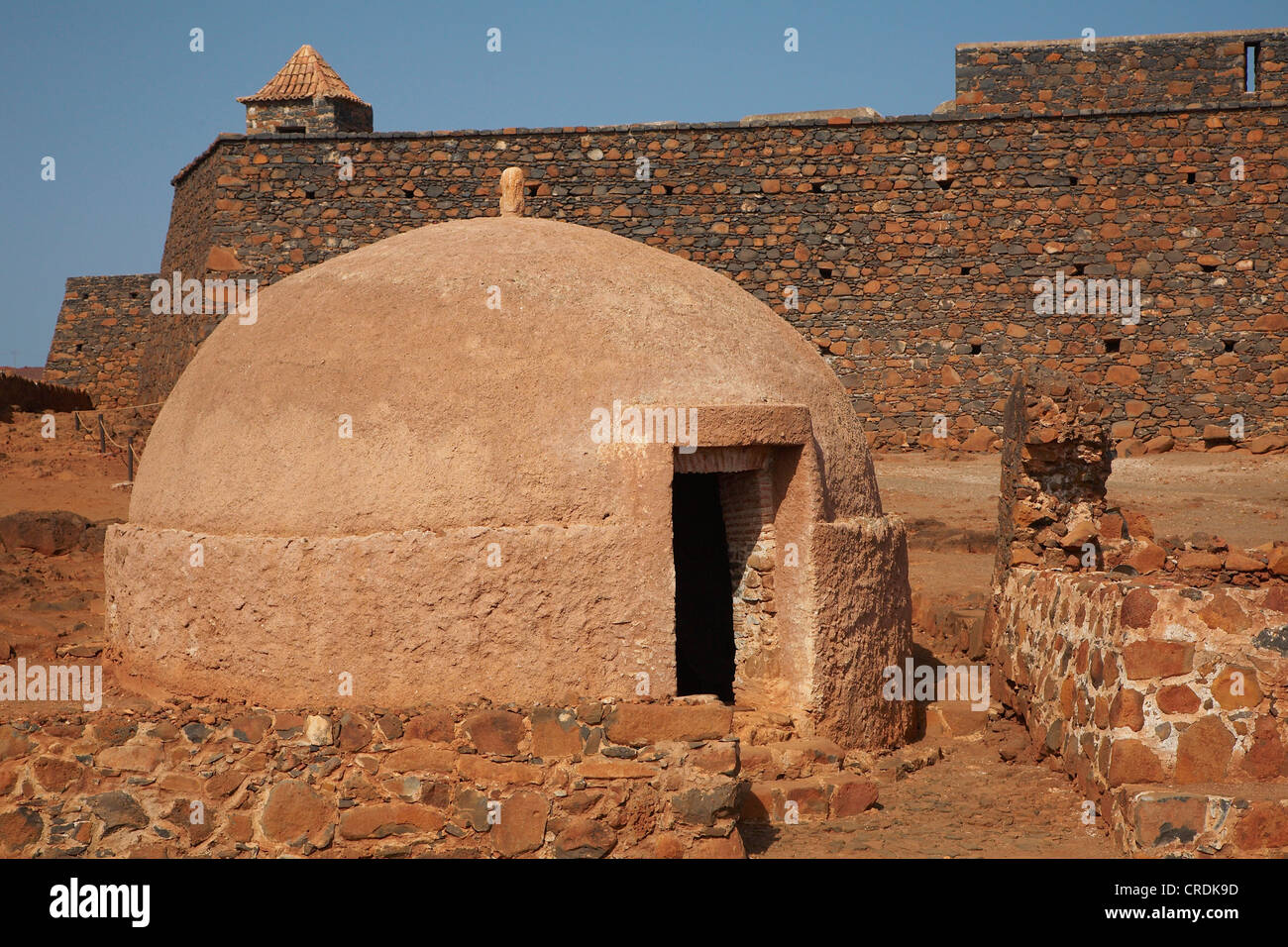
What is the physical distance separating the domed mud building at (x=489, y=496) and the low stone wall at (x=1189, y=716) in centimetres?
127

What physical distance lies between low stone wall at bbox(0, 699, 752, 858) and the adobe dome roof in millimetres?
933

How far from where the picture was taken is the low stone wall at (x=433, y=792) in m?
5.76

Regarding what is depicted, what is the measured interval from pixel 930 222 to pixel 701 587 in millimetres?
8824

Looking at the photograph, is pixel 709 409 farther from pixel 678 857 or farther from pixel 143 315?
pixel 143 315

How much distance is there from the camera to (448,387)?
20.0 ft

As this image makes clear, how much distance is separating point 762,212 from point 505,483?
1125 cm

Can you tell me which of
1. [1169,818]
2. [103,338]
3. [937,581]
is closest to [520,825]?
[1169,818]

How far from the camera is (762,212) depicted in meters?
16.5

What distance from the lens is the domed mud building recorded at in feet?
19.2

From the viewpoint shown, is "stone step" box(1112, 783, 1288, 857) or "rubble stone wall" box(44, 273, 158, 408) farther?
"rubble stone wall" box(44, 273, 158, 408)

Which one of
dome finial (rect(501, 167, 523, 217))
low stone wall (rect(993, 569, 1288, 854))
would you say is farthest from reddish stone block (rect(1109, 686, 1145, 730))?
dome finial (rect(501, 167, 523, 217))

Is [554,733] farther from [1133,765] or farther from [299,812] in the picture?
[1133,765]

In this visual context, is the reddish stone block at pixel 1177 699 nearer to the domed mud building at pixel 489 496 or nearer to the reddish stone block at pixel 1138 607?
the reddish stone block at pixel 1138 607

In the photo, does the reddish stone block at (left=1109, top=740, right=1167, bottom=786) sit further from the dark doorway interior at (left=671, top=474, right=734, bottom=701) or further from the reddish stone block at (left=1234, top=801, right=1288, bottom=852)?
the dark doorway interior at (left=671, top=474, right=734, bottom=701)
